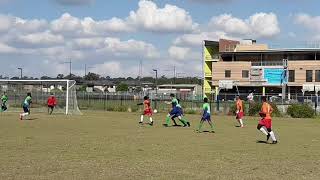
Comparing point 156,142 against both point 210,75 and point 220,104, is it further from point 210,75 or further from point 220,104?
point 210,75

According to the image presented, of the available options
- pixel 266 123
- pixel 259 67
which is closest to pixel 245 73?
pixel 259 67

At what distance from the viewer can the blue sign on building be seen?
10656 cm

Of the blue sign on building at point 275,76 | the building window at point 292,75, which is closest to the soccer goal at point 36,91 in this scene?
the blue sign on building at point 275,76

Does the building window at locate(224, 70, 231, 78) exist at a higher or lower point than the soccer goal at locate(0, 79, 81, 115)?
higher

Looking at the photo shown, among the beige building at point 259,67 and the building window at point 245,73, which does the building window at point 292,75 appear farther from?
the building window at point 245,73

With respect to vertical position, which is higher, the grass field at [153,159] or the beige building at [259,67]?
the beige building at [259,67]

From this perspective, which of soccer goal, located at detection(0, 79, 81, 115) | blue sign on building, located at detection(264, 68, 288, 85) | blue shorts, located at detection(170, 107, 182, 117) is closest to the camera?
blue shorts, located at detection(170, 107, 182, 117)

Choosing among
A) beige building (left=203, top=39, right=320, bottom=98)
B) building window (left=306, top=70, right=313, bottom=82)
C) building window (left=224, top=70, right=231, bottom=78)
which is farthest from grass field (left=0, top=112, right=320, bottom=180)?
building window (left=224, top=70, right=231, bottom=78)

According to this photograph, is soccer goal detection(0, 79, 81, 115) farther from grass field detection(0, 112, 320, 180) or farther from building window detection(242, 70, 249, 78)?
building window detection(242, 70, 249, 78)

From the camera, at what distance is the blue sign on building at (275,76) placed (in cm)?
10656

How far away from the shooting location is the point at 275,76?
10731 cm

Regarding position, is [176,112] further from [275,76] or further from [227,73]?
[227,73]

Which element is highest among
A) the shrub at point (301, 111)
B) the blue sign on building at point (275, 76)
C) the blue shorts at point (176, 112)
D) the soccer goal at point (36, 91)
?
the blue sign on building at point (275, 76)

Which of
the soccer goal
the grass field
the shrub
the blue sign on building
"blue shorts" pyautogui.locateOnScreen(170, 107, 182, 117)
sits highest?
the blue sign on building
